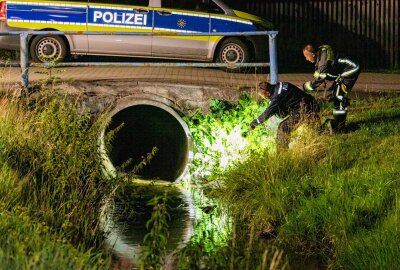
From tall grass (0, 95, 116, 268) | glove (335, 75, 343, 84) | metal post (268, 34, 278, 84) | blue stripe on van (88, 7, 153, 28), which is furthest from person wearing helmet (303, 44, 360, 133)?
blue stripe on van (88, 7, 153, 28)

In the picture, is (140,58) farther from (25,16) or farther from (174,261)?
(174,261)

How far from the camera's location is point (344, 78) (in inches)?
583

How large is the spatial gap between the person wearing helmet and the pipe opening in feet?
12.7

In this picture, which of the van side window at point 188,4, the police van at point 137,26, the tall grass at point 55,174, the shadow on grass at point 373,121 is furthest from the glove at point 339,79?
the van side window at point 188,4

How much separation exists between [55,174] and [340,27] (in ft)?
46.5

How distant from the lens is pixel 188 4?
65.4 feet

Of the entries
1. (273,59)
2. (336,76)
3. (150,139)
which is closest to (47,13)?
(150,139)

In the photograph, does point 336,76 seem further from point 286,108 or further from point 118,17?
point 118,17

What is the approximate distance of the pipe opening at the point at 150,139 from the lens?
18578 millimetres

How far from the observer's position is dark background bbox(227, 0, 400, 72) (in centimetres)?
2455

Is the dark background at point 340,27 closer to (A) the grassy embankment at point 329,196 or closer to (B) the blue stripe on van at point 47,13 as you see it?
(B) the blue stripe on van at point 47,13

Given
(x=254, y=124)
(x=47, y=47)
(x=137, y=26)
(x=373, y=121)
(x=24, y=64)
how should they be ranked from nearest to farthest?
1. (x=254, y=124)
2. (x=373, y=121)
3. (x=24, y=64)
4. (x=47, y=47)
5. (x=137, y=26)

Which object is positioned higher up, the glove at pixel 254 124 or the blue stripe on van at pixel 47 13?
the blue stripe on van at pixel 47 13

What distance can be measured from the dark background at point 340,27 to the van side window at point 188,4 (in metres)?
4.80
